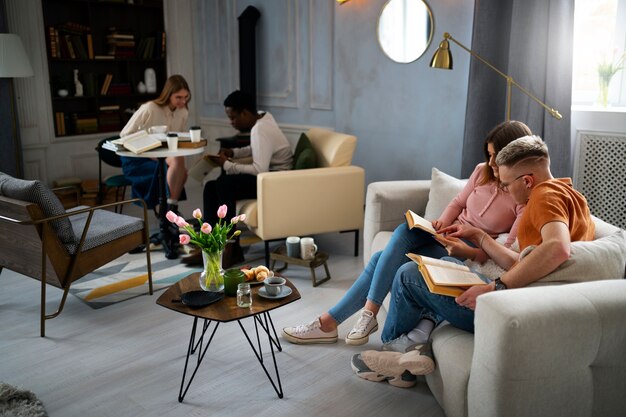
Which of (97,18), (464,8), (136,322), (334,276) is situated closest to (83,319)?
(136,322)

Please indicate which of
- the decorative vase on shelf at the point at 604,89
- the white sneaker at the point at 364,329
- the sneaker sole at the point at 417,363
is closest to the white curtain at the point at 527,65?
the decorative vase on shelf at the point at 604,89

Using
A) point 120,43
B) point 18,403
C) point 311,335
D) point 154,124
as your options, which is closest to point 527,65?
point 311,335

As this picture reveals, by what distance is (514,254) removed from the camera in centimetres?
227

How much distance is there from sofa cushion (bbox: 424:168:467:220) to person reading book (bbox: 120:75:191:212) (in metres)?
2.10

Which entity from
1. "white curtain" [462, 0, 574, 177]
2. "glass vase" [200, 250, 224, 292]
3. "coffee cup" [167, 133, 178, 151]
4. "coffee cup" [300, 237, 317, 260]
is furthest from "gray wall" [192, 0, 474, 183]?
"glass vase" [200, 250, 224, 292]

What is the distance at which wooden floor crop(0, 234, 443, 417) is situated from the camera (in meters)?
2.30

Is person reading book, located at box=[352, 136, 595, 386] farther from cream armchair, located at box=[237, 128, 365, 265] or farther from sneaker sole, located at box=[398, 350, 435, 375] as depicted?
cream armchair, located at box=[237, 128, 365, 265]

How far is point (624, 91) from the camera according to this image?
3.58 m

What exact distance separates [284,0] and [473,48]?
7.03ft

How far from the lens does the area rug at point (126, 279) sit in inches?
134

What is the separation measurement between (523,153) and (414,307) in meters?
0.72

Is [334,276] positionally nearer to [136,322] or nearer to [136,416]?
[136,322]

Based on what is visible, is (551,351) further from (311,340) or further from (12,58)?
(12,58)

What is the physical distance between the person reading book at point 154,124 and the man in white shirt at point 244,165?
0.59 m
